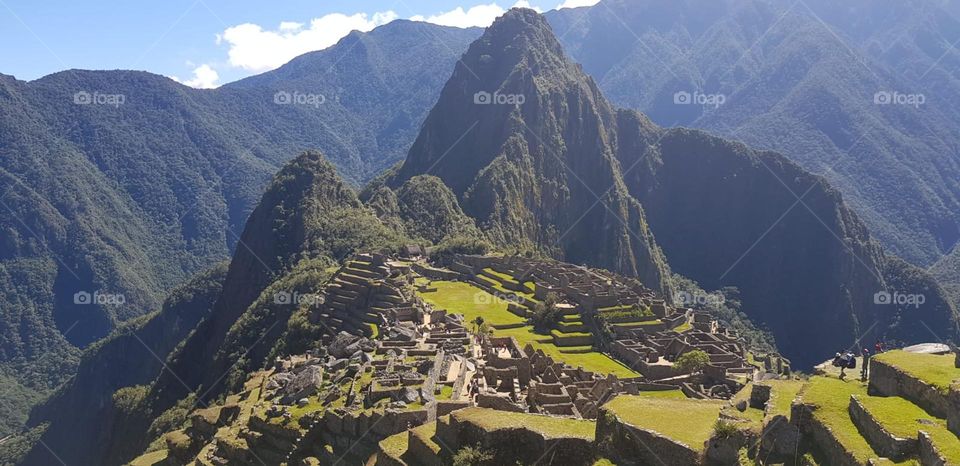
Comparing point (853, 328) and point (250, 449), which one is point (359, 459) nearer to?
point (250, 449)

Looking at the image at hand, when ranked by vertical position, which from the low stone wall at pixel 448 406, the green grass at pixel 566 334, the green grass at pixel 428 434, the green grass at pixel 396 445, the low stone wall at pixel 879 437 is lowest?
the green grass at pixel 566 334

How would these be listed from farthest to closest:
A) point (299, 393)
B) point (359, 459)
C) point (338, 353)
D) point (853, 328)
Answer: point (853, 328), point (338, 353), point (299, 393), point (359, 459)

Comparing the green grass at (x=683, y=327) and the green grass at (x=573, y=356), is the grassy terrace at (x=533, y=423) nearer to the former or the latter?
the green grass at (x=573, y=356)

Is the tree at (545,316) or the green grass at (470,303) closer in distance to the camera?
the tree at (545,316)

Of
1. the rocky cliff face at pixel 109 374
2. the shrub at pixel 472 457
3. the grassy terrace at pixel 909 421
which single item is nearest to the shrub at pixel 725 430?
the grassy terrace at pixel 909 421

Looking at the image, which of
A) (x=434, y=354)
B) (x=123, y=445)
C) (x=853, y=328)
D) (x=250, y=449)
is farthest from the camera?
(x=853, y=328)

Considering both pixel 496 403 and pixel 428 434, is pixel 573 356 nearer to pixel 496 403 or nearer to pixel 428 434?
pixel 496 403

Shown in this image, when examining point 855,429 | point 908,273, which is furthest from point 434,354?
point 908,273

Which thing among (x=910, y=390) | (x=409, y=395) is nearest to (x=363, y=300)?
(x=409, y=395)

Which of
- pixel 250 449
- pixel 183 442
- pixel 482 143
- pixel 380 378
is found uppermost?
pixel 482 143
